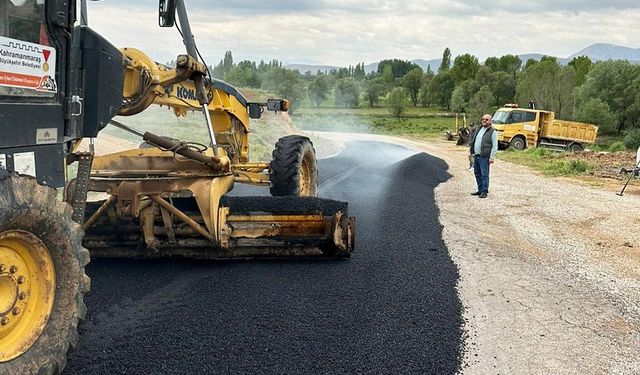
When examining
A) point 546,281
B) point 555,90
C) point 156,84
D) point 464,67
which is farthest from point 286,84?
point 156,84

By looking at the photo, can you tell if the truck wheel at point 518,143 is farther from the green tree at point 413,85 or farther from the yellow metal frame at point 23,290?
the green tree at point 413,85

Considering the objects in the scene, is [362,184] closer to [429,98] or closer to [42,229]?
[42,229]

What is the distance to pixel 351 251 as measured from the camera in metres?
6.23

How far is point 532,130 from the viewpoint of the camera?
2905 cm

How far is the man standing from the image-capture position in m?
12.1

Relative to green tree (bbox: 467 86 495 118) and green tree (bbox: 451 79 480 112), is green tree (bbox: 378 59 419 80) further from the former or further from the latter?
green tree (bbox: 467 86 495 118)

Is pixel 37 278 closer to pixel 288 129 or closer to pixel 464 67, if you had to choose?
pixel 288 129

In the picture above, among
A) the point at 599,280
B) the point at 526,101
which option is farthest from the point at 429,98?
the point at 599,280

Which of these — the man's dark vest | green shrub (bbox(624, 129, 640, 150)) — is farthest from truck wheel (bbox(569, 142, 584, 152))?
the man's dark vest

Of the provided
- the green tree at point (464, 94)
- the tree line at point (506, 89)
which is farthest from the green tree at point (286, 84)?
the green tree at point (464, 94)

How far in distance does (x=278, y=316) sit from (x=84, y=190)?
1.76m

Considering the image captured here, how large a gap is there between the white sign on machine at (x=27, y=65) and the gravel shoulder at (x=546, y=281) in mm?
3194

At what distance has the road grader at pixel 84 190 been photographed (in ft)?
10.4

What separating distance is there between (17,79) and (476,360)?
3.39 metres
